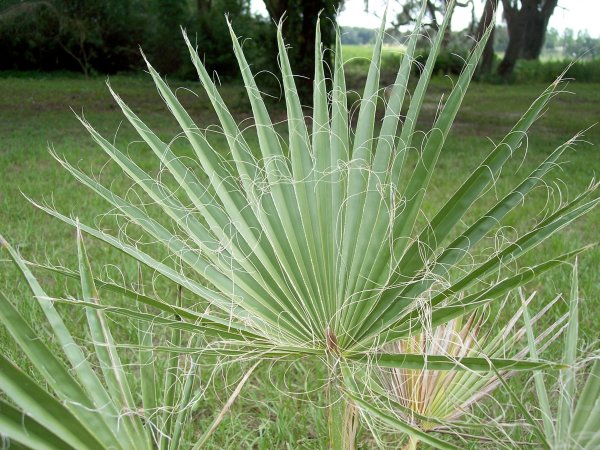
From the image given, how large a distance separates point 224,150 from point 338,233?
5.17 m

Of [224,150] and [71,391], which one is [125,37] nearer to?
[224,150]

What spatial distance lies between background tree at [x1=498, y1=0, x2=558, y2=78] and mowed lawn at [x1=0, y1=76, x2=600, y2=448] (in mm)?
6117

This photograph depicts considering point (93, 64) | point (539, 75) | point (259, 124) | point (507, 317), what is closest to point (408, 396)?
point (259, 124)

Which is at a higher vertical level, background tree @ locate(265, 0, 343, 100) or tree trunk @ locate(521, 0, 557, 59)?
background tree @ locate(265, 0, 343, 100)

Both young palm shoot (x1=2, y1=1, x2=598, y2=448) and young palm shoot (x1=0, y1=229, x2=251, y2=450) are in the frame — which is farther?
young palm shoot (x1=2, y1=1, x2=598, y2=448)

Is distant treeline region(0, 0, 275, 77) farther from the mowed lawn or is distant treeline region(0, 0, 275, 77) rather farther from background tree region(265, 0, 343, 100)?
background tree region(265, 0, 343, 100)

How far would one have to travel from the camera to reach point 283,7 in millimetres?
8289

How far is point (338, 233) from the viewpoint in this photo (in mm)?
1214

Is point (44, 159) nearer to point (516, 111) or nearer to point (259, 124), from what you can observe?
point (259, 124)

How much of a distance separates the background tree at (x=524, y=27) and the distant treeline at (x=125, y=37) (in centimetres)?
790

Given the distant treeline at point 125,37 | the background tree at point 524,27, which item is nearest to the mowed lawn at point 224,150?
the distant treeline at point 125,37

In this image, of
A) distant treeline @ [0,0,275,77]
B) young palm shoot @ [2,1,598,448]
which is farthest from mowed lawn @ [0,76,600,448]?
distant treeline @ [0,0,275,77]

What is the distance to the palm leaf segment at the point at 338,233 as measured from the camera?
3.49 ft

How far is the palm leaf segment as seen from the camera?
3.49 feet
